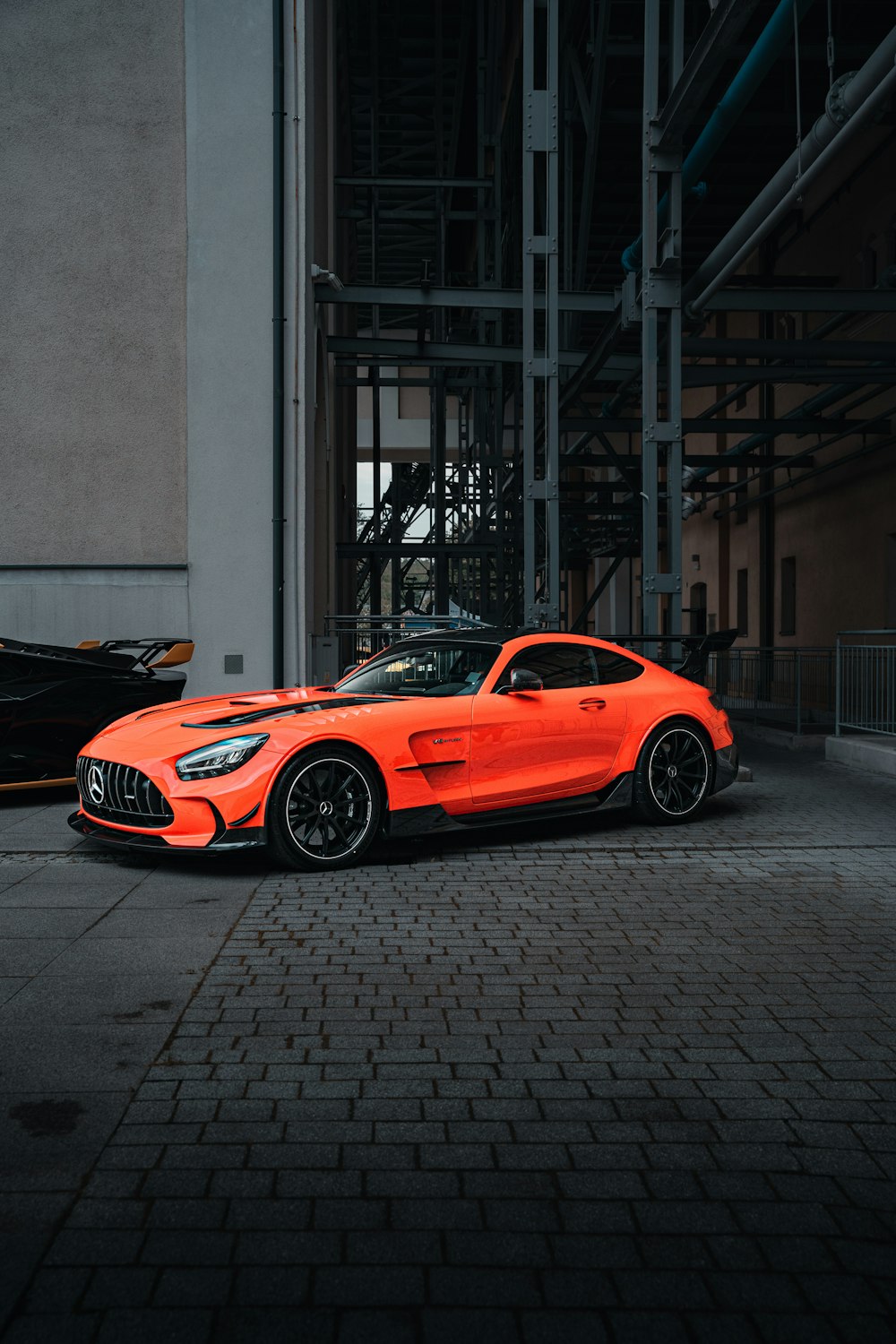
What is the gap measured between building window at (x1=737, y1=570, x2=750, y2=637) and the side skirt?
74.3 ft

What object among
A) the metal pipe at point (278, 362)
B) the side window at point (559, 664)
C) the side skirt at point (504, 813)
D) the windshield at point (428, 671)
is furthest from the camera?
the metal pipe at point (278, 362)

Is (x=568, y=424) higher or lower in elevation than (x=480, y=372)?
lower

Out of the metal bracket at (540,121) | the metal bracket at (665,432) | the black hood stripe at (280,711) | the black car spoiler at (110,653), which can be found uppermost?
the metal bracket at (540,121)

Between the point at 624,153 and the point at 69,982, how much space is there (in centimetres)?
Answer: 1917

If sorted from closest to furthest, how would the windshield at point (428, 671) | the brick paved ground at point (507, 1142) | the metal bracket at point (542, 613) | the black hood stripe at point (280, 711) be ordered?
the brick paved ground at point (507, 1142) → the black hood stripe at point (280, 711) → the windshield at point (428, 671) → the metal bracket at point (542, 613)

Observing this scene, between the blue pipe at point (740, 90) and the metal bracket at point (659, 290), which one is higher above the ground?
the blue pipe at point (740, 90)

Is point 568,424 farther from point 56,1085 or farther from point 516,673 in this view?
point 56,1085

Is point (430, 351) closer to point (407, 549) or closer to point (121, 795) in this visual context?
point (407, 549)

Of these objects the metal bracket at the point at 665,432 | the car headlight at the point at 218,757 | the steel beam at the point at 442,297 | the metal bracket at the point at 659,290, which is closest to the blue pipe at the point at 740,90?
the metal bracket at the point at 659,290

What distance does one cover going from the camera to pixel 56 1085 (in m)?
3.45

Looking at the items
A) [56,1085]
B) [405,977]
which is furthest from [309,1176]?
[405,977]

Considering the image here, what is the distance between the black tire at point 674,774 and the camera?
8.20 meters

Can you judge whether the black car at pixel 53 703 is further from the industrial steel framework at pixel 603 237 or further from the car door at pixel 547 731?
the industrial steel framework at pixel 603 237

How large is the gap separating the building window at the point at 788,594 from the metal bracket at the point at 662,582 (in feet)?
49.6
